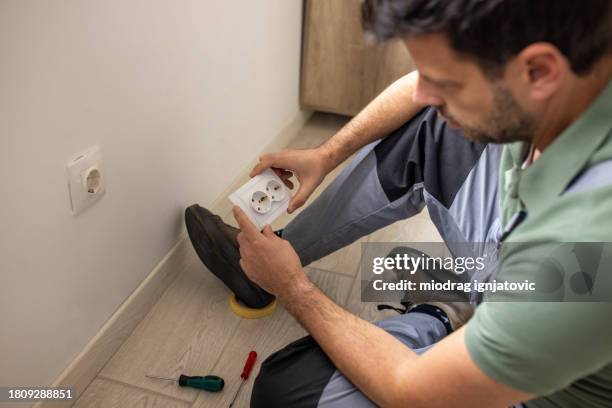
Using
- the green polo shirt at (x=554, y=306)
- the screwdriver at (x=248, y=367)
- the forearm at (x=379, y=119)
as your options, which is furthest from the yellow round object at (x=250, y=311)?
the green polo shirt at (x=554, y=306)

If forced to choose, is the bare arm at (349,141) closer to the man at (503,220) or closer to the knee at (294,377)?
the man at (503,220)

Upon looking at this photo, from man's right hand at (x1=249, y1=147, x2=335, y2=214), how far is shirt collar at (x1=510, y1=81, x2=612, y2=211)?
51 centimetres

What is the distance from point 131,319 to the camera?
1.17 meters

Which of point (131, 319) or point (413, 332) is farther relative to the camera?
point (131, 319)

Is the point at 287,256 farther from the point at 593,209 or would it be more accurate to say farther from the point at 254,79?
the point at 254,79

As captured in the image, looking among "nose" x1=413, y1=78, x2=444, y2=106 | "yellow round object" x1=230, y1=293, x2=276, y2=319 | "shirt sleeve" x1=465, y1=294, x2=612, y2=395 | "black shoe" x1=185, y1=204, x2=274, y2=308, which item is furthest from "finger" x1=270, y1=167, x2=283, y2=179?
"shirt sleeve" x1=465, y1=294, x2=612, y2=395

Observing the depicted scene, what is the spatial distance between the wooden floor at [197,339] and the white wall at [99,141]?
89 mm

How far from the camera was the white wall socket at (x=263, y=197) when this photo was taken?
1.05 metres

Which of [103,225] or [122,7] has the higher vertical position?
[122,7]

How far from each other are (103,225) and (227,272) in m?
0.29

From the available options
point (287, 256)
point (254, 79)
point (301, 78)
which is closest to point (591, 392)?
point (287, 256)

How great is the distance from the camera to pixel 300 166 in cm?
109

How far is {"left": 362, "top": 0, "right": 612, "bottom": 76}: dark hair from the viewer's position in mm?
Answer: 529

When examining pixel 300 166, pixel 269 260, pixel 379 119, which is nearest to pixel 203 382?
pixel 269 260
